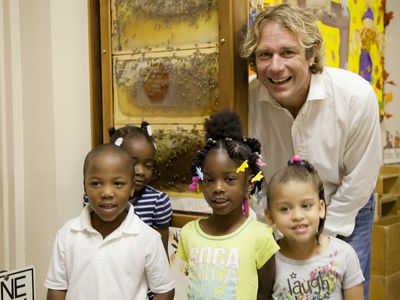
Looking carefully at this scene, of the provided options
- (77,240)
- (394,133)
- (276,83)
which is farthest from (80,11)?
(394,133)

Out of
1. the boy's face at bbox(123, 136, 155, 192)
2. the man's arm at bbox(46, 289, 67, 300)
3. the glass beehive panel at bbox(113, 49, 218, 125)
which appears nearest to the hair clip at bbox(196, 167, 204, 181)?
the boy's face at bbox(123, 136, 155, 192)

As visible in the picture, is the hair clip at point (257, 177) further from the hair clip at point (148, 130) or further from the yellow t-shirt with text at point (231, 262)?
the hair clip at point (148, 130)

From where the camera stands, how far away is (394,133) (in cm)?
468

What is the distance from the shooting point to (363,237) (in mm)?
2162

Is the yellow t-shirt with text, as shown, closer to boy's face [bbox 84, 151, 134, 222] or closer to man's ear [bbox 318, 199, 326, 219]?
man's ear [bbox 318, 199, 326, 219]

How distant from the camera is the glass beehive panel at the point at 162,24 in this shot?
215cm

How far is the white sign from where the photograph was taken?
5.79 feet

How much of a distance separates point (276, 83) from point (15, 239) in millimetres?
1460

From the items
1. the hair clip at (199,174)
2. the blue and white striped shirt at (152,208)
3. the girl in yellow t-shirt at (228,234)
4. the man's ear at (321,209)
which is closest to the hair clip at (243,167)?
the girl in yellow t-shirt at (228,234)

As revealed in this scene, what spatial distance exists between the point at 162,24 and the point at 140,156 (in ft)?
2.10

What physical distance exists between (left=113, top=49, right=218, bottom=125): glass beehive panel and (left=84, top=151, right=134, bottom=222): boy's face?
1.98ft

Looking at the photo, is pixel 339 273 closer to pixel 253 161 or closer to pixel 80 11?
pixel 253 161

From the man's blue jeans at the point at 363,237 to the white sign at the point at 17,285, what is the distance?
123cm

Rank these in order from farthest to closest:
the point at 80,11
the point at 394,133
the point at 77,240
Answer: the point at 394,133
the point at 80,11
the point at 77,240
